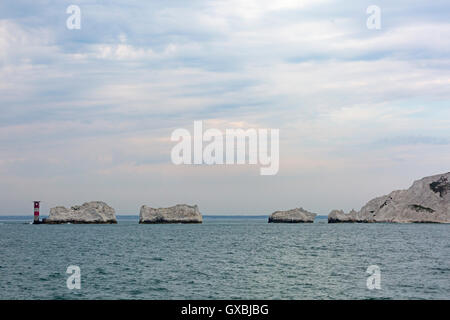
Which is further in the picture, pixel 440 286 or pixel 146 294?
pixel 440 286

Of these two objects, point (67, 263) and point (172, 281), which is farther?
point (67, 263)

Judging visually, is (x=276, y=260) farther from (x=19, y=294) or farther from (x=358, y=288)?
(x=19, y=294)

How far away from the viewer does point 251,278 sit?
4581cm

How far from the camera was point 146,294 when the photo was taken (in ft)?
124

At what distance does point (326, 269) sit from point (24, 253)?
47.1 meters
